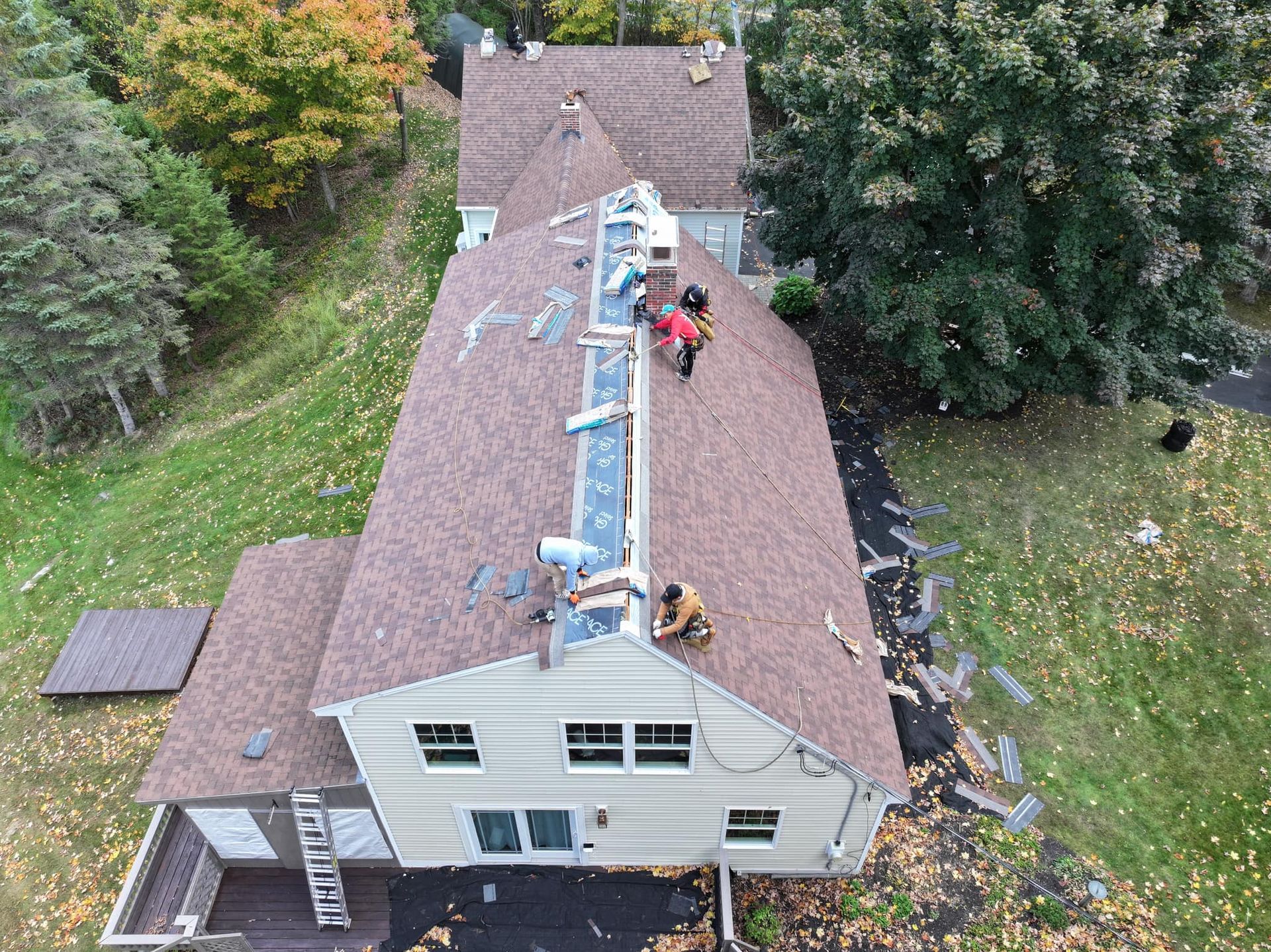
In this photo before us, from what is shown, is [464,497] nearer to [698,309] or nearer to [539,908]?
[698,309]

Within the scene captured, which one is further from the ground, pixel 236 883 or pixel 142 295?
pixel 142 295

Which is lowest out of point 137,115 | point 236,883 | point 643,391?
point 236,883

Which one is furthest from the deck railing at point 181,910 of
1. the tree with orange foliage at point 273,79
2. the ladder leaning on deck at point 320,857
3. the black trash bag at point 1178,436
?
the black trash bag at point 1178,436

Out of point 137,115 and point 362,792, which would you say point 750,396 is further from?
point 137,115

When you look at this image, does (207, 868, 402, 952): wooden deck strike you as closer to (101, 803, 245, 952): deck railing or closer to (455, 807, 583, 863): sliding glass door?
(101, 803, 245, 952): deck railing

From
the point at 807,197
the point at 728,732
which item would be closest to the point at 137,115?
the point at 807,197

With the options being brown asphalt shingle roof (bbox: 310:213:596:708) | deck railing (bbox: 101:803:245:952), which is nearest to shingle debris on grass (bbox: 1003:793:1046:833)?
brown asphalt shingle roof (bbox: 310:213:596:708)

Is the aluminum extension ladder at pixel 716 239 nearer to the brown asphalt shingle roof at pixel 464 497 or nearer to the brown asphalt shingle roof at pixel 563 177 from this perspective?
the brown asphalt shingle roof at pixel 563 177
